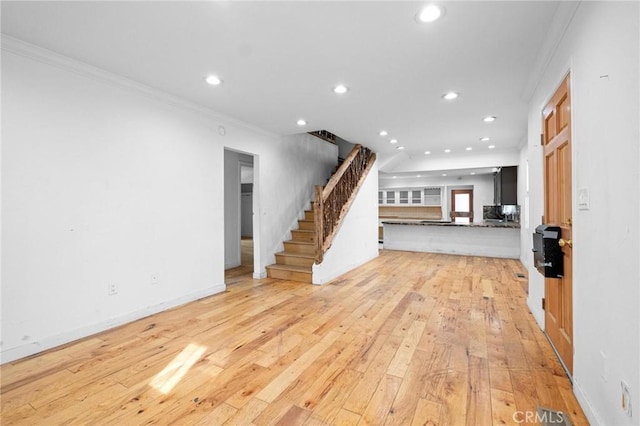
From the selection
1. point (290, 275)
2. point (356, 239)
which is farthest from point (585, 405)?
point (356, 239)

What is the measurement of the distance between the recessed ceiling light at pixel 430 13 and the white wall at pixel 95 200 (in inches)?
110

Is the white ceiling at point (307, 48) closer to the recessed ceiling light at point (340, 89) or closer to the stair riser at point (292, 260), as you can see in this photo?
the recessed ceiling light at point (340, 89)

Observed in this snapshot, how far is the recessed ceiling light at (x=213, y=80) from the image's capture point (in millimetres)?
2805

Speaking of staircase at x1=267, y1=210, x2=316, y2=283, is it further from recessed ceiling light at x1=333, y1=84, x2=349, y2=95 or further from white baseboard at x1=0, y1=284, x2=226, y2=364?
recessed ceiling light at x1=333, y1=84, x2=349, y2=95

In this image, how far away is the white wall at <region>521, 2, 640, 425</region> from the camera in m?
1.13

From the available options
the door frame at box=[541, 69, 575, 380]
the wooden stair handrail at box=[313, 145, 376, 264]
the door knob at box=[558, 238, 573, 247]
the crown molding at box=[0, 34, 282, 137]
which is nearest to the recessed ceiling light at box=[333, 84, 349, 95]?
the wooden stair handrail at box=[313, 145, 376, 264]

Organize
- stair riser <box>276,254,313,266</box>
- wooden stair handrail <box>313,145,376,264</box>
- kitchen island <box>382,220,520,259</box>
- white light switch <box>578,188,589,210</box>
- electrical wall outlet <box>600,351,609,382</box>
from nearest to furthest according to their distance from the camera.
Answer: electrical wall outlet <box>600,351,609,382</box>, white light switch <box>578,188,589,210</box>, wooden stair handrail <box>313,145,376,264</box>, stair riser <box>276,254,313,266</box>, kitchen island <box>382,220,520,259</box>

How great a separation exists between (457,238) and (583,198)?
5.85 meters

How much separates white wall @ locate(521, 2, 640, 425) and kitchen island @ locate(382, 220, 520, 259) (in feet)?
17.8

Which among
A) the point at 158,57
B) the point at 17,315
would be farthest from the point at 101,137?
the point at 17,315

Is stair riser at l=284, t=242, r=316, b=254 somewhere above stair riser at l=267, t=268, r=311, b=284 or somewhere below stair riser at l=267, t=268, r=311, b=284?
above

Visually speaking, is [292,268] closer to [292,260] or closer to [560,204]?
[292,260]

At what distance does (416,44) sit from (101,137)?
2997 millimetres

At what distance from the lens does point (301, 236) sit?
217 inches
